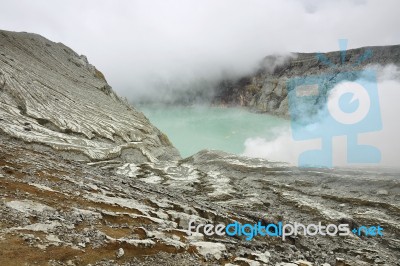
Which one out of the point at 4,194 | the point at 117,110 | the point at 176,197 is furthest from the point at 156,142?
the point at 4,194

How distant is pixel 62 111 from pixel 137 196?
63.0m

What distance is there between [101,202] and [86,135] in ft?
185

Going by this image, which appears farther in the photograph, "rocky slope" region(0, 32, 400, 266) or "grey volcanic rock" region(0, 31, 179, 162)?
"grey volcanic rock" region(0, 31, 179, 162)

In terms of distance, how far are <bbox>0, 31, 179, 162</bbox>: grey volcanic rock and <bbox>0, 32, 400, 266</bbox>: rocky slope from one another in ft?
1.48

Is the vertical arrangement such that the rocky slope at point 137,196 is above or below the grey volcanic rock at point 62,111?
below

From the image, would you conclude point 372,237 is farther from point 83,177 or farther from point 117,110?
point 117,110

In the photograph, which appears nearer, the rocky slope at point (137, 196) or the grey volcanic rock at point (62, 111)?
the rocky slope at point (137, 196)

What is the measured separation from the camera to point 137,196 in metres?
44.9

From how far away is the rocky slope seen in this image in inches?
1069

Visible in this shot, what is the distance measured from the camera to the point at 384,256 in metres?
42.4

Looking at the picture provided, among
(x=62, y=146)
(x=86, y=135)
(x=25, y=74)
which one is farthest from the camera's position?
(x=25, y=74)

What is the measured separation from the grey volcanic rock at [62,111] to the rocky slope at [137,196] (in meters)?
0.45

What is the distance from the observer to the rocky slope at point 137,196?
27156 mm

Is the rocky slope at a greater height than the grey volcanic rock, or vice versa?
the grey volcanic rock
